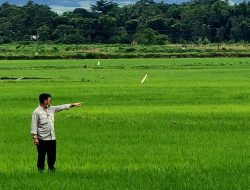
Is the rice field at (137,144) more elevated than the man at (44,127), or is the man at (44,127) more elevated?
the man at (44,127)

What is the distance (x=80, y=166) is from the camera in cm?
1242

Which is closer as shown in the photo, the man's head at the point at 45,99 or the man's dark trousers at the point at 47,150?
the man's head at the point at 45,99

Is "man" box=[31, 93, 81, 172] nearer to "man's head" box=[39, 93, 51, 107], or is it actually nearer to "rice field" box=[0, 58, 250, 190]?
"man's head" box=[39, 93, 51, 107]

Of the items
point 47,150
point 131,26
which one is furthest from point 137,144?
point 131,26

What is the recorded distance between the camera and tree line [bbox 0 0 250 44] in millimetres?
110000

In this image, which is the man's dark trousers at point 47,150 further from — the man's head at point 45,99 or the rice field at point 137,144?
the man's head at point 45,99

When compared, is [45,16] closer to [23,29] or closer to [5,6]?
[23,29]

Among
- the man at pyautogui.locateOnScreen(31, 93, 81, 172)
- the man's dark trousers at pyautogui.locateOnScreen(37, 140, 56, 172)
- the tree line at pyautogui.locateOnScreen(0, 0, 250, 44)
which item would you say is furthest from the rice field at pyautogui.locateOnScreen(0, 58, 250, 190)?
the tree line at pyautogui.locateOnScreen(0, 0, 250, 44)

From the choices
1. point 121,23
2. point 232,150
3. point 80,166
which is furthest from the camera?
→ point 121,23

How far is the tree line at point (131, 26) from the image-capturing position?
11000 centimetres

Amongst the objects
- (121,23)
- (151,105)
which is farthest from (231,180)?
(121,23)

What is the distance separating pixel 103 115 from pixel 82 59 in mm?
61757

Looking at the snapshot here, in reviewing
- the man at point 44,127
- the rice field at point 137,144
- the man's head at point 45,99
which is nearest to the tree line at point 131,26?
the rice field at point 137,144

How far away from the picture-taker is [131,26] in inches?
4476
